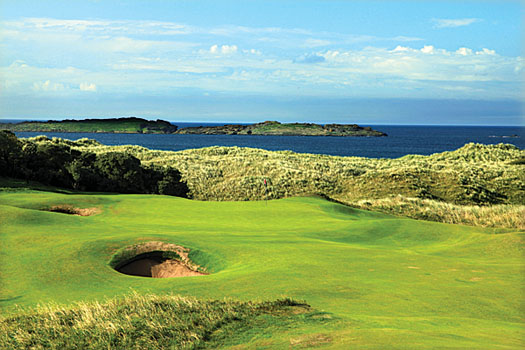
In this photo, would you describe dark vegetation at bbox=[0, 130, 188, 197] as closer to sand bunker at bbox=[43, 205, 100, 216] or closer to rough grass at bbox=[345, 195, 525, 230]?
sand bunker at bbox=[43, 205, 100, 216]

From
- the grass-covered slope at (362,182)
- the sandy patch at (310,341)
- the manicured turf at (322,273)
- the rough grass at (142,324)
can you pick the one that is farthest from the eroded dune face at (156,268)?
the grass-covered slope at (362,182)

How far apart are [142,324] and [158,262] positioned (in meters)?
6.84

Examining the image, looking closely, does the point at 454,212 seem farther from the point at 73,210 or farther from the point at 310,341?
the point at 310,341

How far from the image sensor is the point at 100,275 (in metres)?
11.9

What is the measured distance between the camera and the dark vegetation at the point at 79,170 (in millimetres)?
34531

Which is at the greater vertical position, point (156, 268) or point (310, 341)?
point (310, 341)

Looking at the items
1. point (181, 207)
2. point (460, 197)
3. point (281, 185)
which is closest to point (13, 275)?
point (181, 207)

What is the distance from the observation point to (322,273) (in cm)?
1141

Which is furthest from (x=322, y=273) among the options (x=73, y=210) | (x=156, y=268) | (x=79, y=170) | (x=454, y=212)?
(x=79, y=170)

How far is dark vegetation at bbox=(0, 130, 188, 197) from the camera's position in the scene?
34.5 metres

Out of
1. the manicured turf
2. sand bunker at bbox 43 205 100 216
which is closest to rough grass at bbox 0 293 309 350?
the manicured turf

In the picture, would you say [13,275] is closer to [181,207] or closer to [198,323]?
[198,323]

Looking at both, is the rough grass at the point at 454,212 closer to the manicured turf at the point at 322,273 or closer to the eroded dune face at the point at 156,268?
the manicured turf at the point at 322,273

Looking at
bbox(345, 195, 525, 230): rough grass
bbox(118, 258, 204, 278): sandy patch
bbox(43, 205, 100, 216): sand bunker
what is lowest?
bbox(345, 195, 525, 230): rough grass
